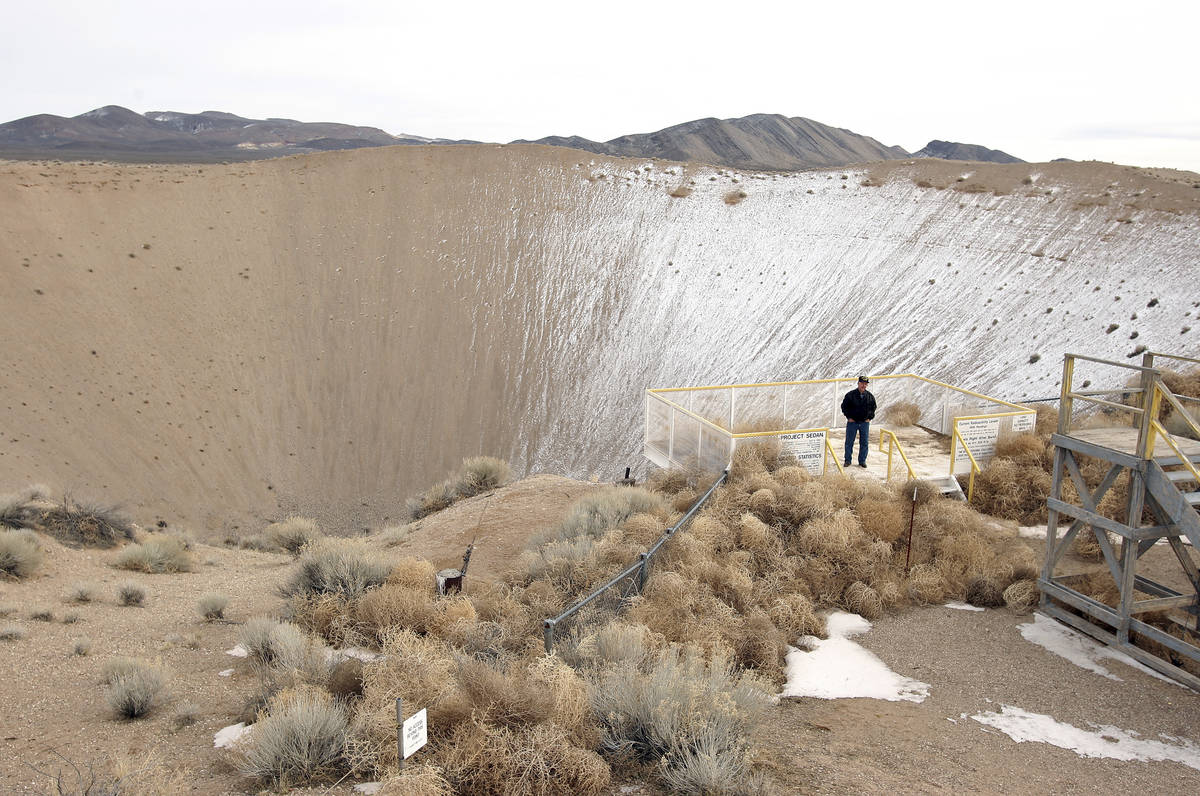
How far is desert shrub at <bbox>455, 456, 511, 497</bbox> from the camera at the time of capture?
2084 cm

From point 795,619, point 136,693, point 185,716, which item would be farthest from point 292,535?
point 795,619

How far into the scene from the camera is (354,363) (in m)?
32.1

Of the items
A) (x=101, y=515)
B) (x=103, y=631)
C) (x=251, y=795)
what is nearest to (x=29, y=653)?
(x=103, y=631)

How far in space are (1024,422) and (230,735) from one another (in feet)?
46.8

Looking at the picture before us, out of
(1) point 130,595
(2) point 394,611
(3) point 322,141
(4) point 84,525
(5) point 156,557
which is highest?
(3) point 322,141

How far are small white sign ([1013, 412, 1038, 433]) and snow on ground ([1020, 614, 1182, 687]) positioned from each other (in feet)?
18.7

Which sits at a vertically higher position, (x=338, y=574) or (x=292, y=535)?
(x=338, y=574)

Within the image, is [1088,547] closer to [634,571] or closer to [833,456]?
[833,456]

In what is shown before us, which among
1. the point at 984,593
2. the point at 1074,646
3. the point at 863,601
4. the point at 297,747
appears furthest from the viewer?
the point at 984,593

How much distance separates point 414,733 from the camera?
212 inches

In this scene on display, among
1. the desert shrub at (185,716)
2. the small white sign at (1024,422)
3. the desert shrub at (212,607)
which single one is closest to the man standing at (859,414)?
the small white sign at (1024,422)

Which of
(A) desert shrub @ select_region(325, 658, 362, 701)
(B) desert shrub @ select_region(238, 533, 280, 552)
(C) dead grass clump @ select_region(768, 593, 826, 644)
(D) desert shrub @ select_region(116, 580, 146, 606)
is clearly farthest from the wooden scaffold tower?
(B) desert shrub @ select_region(238, 533, 280, 552)

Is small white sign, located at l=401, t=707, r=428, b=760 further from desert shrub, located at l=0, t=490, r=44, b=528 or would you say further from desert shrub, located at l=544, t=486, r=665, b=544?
desert shrub, located at l=0, t=490, r=44, b=528

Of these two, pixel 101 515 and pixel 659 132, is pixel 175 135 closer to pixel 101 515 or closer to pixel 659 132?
→ pixel 659 132
